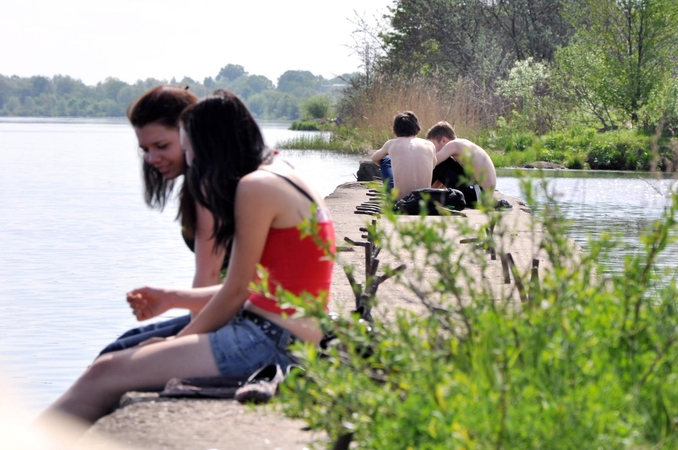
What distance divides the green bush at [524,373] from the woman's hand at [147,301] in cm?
107

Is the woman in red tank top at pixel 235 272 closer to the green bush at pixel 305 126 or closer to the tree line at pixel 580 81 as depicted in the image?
the tree line at pixel 580 81

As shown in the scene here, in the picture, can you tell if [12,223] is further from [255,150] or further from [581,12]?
[581,12]

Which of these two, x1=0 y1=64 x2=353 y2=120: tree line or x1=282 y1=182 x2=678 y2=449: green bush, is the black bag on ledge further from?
x1=0 y1=64 x2=353 y2=120: tree line

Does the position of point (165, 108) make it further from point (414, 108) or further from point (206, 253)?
point (414, 108)

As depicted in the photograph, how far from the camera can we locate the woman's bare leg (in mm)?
3484

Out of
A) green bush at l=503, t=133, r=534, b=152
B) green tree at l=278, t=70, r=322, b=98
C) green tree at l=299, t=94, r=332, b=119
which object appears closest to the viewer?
green bush at l=503, t=133, r=534, b=152

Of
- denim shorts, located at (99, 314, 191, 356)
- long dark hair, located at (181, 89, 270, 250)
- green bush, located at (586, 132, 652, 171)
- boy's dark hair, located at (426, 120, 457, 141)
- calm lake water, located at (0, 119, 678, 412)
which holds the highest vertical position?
long dark hair, located at (181, 89, 270, 250)

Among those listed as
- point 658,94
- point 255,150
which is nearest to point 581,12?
point 658,94

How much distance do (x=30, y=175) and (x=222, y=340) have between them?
2127 cm

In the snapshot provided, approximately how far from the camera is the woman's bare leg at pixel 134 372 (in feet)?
11.4

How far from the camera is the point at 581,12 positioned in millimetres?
33875

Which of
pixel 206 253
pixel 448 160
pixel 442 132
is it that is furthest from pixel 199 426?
pixel 448 160

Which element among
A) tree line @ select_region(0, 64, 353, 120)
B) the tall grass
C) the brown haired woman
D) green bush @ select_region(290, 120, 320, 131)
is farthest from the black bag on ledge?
tree line @ select_region(0, 64, 353, 120)

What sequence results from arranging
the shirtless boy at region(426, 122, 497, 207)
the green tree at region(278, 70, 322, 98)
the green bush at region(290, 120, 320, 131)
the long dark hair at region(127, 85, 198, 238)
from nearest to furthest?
the long dark hair at region(127, 85, 198, 238)
the shirtless boy at region(426, 122, 497, 207)
the green bush at region(290, 120, 320, 131)
the green tree at region(278, 70, 322, 98)
